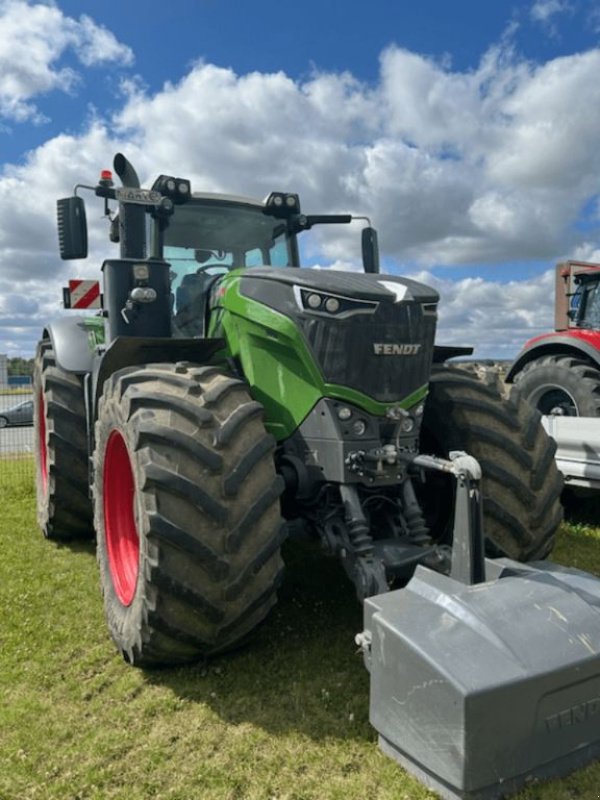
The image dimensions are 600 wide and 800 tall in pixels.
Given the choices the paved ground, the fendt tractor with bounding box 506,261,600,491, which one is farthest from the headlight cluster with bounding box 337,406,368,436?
the paved ground

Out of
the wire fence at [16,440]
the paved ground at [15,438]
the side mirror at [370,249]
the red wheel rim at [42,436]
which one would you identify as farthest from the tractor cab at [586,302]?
the paved ground at [15,438]

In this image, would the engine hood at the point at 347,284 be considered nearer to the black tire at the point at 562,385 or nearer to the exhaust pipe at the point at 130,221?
the exhaust pipe at the point at 130,221

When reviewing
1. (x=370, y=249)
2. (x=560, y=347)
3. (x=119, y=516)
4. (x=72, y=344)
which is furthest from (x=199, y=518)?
(x=560, y=347)

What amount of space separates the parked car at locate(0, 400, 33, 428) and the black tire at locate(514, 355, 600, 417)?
18.5m

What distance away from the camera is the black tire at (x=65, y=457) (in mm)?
4965

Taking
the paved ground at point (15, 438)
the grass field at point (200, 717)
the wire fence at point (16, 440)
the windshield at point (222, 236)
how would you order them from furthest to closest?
the paved ground at point (15, 438)
the wire fence at point (16, 440)
the windshield at point (222, 236)
the grass field at point (200, 717)

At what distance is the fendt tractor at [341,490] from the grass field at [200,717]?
6.9 inches

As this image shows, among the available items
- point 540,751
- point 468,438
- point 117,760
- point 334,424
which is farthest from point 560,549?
point 117,760

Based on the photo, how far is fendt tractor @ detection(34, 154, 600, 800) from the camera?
2.21 meters

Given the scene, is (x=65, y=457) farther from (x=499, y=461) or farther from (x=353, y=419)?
(x=499, y=461)

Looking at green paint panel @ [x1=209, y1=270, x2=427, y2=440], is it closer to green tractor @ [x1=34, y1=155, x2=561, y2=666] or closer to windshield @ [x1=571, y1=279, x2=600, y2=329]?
green tractor @ [x1=34, y1=155, x2=561, y2=666]

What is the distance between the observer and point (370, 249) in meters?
5.32

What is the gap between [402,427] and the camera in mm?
3322

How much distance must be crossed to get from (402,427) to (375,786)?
60.6 inches
